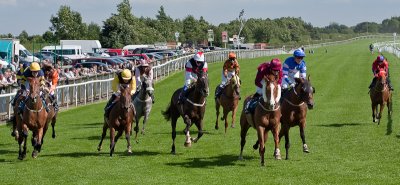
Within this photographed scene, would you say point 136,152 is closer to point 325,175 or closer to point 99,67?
point 325,175

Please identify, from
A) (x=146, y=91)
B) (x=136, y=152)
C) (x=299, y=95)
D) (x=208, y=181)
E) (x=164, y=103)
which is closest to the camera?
(x=208, y=181)

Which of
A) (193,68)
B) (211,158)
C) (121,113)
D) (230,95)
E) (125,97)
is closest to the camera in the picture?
(211,158)

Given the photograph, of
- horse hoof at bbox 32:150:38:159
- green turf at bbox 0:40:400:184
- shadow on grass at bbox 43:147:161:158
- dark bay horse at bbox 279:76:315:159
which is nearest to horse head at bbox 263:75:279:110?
green turf at bbox 0:40:400:184

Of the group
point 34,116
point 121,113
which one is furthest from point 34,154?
point 121,113

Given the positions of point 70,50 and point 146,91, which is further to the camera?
point 70,50

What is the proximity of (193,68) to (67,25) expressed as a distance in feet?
237

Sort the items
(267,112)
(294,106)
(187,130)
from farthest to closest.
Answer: (187,130) < (294,106) < (267,112)

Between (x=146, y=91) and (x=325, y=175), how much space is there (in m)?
7.16

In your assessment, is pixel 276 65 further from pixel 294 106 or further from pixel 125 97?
pixel 125 97

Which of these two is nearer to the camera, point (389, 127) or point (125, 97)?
point (125, 97)

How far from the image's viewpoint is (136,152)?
16.6m

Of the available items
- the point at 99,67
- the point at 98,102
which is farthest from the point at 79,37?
the point at 98,102

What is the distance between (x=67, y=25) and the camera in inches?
3420

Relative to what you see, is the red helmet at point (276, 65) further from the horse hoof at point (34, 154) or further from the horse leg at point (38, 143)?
the horse hoof at point (34, 154)
